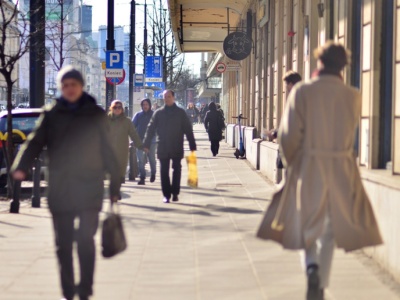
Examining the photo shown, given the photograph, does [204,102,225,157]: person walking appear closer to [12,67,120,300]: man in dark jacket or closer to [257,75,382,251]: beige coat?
[12,67,120,300]: man in dark jacket

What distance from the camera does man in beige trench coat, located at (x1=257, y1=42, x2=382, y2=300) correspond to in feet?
20.7

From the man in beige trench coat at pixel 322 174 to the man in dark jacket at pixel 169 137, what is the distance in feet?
26.6

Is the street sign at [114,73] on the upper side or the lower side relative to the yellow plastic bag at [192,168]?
upper

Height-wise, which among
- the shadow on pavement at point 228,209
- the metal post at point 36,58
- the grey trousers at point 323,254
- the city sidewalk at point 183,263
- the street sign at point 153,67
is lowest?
the city sidewalk at point 183,263

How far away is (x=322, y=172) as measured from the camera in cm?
632

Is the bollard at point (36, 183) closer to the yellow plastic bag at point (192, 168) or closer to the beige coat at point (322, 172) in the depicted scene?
the yellow plastic bag at point (192, 168)

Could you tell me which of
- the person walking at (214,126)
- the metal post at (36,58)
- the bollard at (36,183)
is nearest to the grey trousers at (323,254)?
the bollard at (36,183)

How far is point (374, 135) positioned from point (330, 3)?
3.70 m

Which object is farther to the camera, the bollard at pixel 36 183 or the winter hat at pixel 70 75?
the bollard at pixel 36 183

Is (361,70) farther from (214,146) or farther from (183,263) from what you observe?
(214,146)

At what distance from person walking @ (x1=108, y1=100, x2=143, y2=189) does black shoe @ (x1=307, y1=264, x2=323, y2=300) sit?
8.47 metres

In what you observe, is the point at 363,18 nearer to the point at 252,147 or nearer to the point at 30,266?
the point at 30,266

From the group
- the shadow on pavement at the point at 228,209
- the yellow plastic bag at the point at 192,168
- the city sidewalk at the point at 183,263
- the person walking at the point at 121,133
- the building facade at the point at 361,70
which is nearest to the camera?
the city sidewalk at the point at 183,263

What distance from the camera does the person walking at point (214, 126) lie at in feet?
96.4
